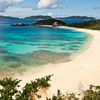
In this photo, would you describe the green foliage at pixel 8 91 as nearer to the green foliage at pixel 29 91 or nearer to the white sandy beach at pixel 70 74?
the green foliage at pixel 29 91

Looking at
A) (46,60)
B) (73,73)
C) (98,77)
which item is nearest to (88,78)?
(98,77)

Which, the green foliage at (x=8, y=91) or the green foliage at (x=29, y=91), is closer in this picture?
the green foliage at (x=8, y=91)

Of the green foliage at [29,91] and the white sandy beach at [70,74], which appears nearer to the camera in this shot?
the green foliage at [29,91]

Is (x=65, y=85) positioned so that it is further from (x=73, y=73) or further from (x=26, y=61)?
(x=26, y=61)

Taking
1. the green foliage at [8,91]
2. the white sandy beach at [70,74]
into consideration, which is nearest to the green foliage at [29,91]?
the green foliage at [8,91]

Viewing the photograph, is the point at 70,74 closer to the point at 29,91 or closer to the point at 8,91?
the point at 29,91

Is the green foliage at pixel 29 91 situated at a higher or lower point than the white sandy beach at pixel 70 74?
higher

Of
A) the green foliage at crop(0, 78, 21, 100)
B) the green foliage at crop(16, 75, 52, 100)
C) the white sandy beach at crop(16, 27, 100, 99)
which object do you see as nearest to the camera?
the green foliage at crop(0, 78, 21, 100)

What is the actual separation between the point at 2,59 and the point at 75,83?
12.4 m

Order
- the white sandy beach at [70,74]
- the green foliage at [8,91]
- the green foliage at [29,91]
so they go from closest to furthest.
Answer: the green foliage at [8,91]
the green foliage at [29,91]
the white sandy beach at [70,74]

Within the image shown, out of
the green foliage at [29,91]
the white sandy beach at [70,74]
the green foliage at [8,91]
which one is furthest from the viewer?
the white sandy beach at [70,74]

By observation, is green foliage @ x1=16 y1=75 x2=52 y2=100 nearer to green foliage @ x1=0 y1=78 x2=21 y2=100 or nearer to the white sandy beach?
green foliage @ x1=0 y1=78 x2=21 y2=100

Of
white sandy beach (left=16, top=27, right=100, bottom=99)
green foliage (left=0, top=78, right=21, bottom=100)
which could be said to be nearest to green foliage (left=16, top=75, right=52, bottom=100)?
green foliage (left=0, top=78, right=21, bottom=100)

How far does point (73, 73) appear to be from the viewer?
67.8 feet
